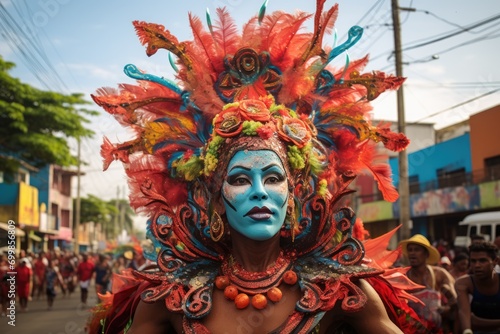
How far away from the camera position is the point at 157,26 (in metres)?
3.54

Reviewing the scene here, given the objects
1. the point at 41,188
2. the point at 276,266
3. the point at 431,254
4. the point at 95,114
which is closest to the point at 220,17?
the point at 276,266

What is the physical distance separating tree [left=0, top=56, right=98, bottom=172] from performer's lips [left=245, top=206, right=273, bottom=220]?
16.1 m

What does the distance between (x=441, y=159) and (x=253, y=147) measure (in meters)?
27.6

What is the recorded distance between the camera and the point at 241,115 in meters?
3.12

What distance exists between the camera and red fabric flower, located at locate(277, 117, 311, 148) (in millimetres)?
3109

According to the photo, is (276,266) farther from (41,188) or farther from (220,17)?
(41,188)

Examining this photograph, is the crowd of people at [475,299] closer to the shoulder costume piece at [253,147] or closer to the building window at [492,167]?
the shoulder costume piece at [253,147]

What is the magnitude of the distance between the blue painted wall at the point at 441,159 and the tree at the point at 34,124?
45.3 feet

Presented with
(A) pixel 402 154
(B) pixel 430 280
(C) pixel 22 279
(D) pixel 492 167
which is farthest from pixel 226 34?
(D) pixel 492 167

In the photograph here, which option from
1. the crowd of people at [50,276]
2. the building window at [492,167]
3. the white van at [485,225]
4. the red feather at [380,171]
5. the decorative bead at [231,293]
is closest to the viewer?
the decorative bead at [231,293]

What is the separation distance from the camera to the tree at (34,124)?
18000 millimetres

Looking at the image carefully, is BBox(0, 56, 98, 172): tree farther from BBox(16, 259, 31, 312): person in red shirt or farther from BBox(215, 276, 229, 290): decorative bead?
BBox(215, 276, 229, 290): decorative bead

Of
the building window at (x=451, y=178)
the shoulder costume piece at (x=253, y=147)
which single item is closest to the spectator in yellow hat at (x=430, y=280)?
the shoulder costume piece at (x=253, y=147)

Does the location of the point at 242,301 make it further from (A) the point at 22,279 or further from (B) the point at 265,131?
(A) the point at 22,279
